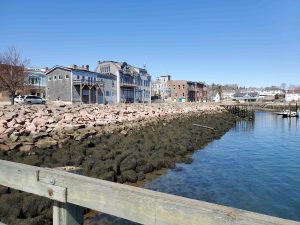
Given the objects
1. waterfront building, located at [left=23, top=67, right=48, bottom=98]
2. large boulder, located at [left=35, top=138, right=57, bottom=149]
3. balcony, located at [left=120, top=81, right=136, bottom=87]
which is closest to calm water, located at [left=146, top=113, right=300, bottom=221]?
large boulder, located at [left=35, top=138, right=57, bottom=149]

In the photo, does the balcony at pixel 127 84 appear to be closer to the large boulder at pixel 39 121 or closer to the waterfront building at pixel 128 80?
the waterfront building at pixel 128 80

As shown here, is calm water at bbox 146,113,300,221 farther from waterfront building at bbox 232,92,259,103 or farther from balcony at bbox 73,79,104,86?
waterfront building at bbox 232,92,259,103

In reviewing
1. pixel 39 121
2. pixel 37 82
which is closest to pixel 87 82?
pixel 37 82

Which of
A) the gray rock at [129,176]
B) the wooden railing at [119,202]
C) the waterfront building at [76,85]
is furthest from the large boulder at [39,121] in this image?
the waterfront building at [76,85]

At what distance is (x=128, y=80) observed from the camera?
211 feet

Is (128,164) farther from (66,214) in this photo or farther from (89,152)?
(66,214)

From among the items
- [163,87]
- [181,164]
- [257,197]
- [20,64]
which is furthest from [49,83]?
[163,87]

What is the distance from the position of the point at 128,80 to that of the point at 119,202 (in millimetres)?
62613

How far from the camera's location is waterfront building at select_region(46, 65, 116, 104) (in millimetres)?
48438

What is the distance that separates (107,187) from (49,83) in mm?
54110

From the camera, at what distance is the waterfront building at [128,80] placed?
198 ft

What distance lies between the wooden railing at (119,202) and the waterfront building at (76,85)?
46492mm

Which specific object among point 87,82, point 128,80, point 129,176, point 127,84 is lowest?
point 129,176

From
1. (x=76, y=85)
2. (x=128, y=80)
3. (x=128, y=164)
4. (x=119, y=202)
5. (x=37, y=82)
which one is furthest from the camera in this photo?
(x=128, y=80)
